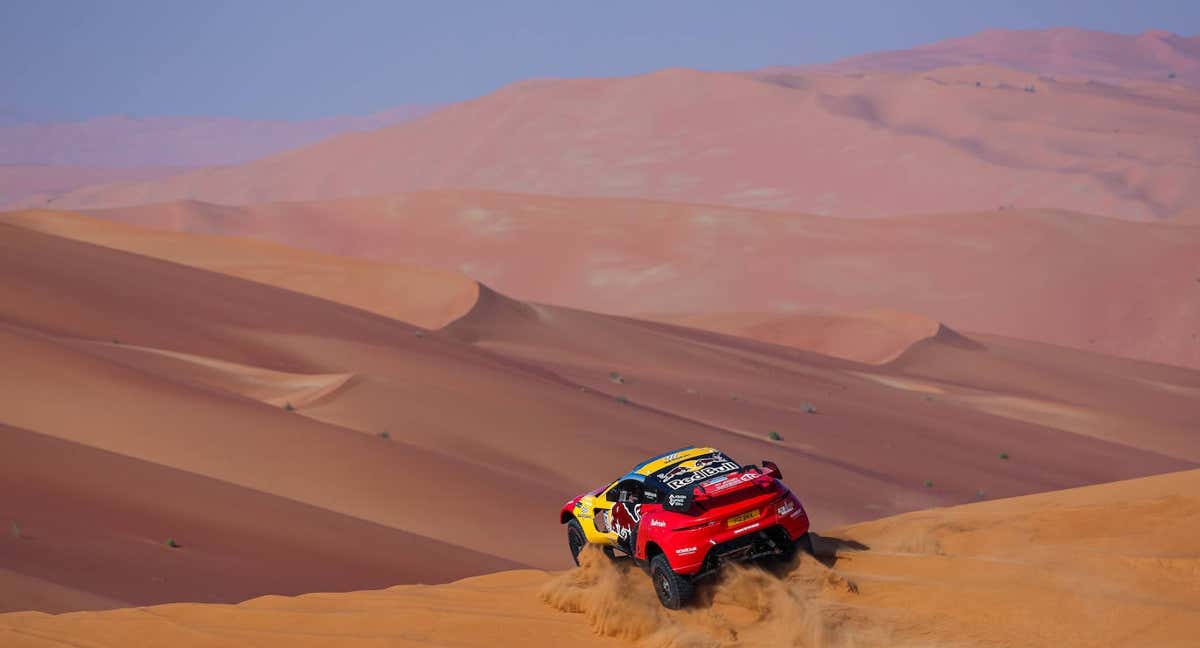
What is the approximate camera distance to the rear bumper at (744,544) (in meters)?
9.00

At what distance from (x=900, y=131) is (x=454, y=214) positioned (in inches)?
2032

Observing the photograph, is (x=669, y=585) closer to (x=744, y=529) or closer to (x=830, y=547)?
(x=744, y=529)

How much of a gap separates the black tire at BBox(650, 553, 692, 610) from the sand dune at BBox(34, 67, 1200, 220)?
89.2 metres

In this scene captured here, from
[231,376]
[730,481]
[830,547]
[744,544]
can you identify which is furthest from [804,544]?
[231,376]

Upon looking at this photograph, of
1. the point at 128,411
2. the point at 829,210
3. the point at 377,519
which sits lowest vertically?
the point at 829,210

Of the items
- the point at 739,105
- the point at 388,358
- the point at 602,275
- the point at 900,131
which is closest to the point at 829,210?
the point at 900,131

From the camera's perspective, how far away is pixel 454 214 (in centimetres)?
7512

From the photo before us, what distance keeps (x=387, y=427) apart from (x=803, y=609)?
1286cm

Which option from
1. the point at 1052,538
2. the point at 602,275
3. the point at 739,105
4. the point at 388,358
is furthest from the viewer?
the point at 739,105

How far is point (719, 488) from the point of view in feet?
30.2

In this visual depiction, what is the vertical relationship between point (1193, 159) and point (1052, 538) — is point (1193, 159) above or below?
below

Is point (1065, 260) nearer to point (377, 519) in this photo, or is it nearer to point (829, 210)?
point (829, 210)

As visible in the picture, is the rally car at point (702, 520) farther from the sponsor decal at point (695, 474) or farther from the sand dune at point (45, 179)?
the sand dune at point (45, 179)

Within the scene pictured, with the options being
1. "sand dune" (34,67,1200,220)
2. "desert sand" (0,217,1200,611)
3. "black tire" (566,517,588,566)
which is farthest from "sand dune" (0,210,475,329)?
"sand dune" (34,67,1200,220)
